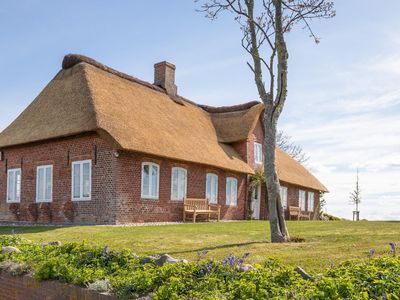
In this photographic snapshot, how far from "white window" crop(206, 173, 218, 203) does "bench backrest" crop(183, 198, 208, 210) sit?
594mm

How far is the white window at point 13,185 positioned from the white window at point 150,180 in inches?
266

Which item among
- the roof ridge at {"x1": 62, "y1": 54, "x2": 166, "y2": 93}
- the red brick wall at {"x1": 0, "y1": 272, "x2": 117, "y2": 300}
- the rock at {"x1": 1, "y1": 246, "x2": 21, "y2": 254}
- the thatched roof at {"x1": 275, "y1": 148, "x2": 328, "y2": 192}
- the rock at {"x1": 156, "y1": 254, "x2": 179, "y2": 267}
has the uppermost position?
the roof ridge at {"x1": 62, "y1": 54, "x2": 166, "y2": 93}

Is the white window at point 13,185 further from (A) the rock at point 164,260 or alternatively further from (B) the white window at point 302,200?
(B) the white window at point 302,200

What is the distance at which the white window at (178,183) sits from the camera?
2027cm

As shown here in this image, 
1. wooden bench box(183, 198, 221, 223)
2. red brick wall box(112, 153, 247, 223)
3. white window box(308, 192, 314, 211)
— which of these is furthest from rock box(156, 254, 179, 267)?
white window box(308, 192, 314, 211)

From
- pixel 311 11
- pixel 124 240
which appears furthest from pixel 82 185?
pixel 311 11

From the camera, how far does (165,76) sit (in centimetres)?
2633

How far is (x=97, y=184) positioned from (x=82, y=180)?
3.08 ft

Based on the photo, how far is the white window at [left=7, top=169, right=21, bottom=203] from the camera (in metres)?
21.2

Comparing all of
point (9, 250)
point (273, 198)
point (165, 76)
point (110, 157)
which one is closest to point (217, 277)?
point (9, 250)

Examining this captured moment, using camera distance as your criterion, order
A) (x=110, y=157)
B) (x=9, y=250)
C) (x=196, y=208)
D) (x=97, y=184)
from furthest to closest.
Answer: (x=196, y=208), (x=97, y=184), (x=110, y=157), (x=9, y=250)

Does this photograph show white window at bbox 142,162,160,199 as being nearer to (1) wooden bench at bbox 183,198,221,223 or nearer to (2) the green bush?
(1) wooden bench at bbox 183,198,221,223

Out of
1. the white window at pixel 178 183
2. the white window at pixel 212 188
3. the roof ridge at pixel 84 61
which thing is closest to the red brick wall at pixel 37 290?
the white window at pixel 178 183

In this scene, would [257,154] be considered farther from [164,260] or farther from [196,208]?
[164,260]
